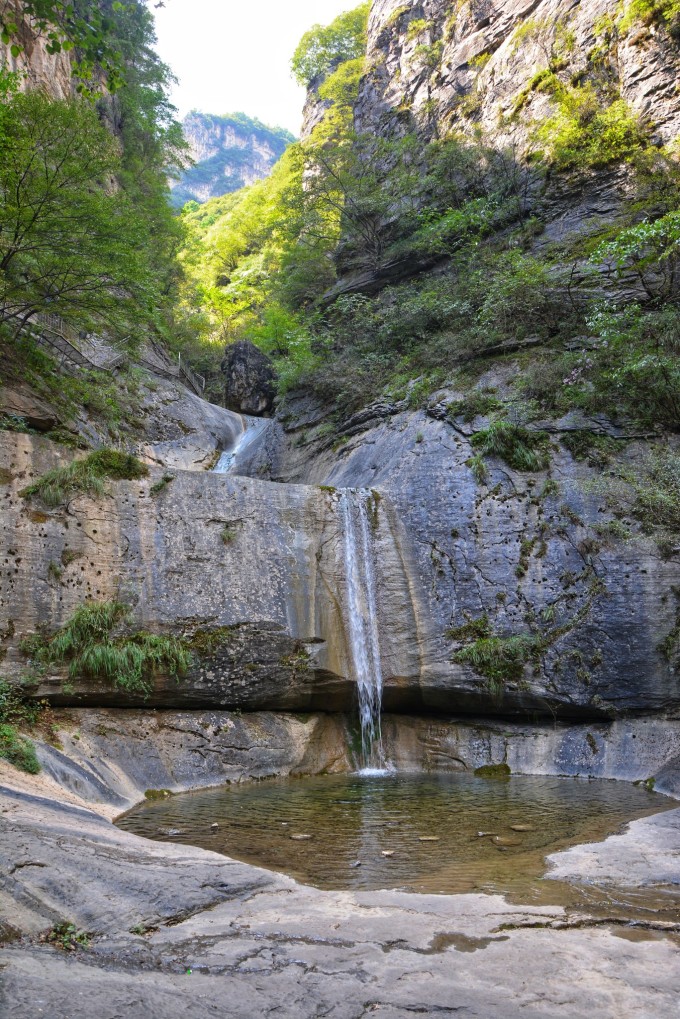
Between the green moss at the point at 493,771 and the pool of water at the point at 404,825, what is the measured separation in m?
0.25

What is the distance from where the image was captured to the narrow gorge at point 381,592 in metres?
3.89

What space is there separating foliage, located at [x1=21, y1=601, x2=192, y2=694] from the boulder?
Result: 16.5 meters

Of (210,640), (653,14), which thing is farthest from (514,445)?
(653,14)

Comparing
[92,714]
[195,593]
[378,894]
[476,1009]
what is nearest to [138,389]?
[195,593]

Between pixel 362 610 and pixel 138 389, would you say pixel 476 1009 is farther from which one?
pixel 138 389

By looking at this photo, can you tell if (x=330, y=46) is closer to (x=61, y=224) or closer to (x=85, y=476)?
(x=61, y=224)

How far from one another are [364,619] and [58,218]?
27.9 feet

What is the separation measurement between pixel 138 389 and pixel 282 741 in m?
14.0

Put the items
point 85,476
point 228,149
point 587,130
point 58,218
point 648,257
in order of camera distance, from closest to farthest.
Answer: point 85,476 → point 58,218 → point 648,257 → point 587,130 → point 228,149

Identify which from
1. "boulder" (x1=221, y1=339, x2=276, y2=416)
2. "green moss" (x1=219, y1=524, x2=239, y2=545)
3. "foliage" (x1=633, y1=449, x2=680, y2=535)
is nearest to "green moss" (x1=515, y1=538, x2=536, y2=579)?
"foliage" (x1=633, y1=449, x2=680, y2=535)

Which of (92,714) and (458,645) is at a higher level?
(458,645)

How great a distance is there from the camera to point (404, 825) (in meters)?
7.11

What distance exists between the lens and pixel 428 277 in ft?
67.3

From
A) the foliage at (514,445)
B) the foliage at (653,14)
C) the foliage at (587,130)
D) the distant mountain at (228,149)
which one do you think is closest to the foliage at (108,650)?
the foliage at (514,445)
